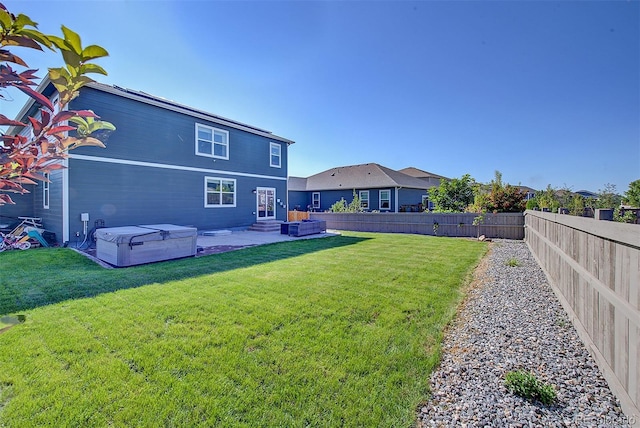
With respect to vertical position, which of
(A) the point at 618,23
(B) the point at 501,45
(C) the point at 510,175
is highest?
(B) the point at 501,45

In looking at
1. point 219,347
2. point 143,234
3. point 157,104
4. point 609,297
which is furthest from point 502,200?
point 157,104

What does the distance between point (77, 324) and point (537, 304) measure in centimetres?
674

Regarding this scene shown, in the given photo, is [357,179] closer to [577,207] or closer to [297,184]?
[297,184]

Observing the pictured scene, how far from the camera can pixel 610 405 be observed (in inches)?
89.6

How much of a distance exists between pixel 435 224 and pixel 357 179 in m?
11.8

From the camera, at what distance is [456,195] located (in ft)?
50.9

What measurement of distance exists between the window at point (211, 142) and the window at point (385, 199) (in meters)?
13.2

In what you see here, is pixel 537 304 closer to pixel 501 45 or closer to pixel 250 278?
pixel 250 278

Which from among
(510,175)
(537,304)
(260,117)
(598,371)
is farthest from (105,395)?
(510,175)

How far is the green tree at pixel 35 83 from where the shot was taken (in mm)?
884

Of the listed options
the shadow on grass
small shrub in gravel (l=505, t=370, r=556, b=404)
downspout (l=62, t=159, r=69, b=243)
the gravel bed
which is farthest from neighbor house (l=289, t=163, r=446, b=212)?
small shrub in gravel (l=505, t=370, r=556, b=404)

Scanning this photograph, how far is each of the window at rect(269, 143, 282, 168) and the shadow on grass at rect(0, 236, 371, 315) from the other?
361 inches

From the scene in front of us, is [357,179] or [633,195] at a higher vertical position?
[357,179]

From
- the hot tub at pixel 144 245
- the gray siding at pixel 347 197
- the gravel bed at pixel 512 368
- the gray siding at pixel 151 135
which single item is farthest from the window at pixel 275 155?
the gravel bed at pixel 512 368
